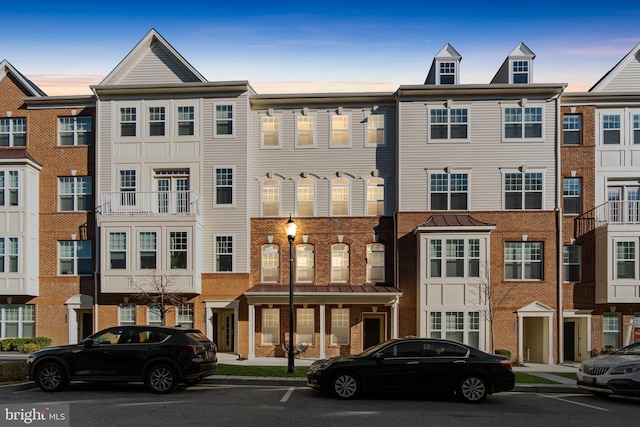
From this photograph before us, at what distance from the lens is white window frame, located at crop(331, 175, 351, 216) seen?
1114 inches

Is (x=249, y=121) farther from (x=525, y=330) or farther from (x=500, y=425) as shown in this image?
(x=500, y=425)

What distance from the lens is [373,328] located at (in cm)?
2794

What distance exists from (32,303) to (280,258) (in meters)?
11.4

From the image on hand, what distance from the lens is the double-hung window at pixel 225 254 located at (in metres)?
27.8

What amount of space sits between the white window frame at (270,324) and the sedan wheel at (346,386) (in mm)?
13051

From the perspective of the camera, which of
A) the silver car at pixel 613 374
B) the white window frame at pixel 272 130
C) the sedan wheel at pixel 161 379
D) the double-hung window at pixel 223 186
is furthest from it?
the white window frame at pixel 272 130

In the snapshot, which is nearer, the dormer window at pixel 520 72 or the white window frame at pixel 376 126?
the white window frame at pixel 376 126

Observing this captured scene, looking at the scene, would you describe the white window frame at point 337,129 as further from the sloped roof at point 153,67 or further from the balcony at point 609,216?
the balcony at point 609,216

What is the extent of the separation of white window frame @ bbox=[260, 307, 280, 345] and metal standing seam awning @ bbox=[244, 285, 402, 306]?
0.92 metres

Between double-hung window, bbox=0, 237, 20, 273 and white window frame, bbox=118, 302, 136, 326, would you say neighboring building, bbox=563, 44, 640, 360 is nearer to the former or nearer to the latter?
white window frame, bbox=118, 302, 136, 326

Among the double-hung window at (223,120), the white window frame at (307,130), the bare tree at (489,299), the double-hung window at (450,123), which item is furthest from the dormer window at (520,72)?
the double-hung window at (223,120)

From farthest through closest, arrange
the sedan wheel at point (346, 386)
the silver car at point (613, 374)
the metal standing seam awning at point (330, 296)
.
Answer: the metal standing seam awning at point (330, 296) → the silver car at point (613, 374) → the sedan wheel at point (346, 386)

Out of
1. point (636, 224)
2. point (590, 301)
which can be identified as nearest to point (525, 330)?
point (590, 301)

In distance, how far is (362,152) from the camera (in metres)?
28.4
